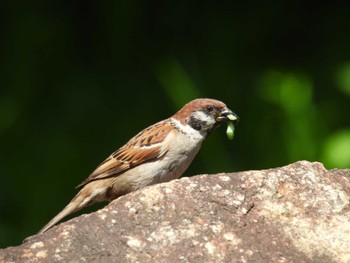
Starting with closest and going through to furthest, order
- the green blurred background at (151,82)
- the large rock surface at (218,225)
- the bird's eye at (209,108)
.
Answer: the large rock surface at (218,225)
the bird's eye at (209,108)
the green blurred background at (151,82)

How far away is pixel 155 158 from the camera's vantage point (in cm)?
378

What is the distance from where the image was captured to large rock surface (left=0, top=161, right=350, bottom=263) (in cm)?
256

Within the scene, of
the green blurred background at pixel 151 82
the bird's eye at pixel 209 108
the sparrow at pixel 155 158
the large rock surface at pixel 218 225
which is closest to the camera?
the large rock surface at pixel 218 225

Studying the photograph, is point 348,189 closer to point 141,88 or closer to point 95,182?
point 95,182

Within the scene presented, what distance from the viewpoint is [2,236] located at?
15.2 ft

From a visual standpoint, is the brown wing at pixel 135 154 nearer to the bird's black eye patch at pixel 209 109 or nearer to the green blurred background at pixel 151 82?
the bird's black eye patch at pixel 209 109

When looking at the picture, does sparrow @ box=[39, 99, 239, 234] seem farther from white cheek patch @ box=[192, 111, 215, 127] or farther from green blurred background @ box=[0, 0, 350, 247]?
green blurred background @ box=[0, 0, 350, 247]

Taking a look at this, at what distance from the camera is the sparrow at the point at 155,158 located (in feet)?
12.3

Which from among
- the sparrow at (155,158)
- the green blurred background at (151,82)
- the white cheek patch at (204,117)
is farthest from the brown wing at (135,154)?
the green blurred background at (151,82)

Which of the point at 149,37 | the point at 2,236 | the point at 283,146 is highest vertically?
the point at 149,37

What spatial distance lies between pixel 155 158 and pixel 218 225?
1.13m

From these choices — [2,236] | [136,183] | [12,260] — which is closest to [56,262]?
[12,260]

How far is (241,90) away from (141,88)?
0.53 meters

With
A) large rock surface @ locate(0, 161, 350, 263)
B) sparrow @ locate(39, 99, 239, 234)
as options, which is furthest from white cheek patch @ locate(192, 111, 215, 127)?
large rock surface @ locate(0, 161, 350, 263)
